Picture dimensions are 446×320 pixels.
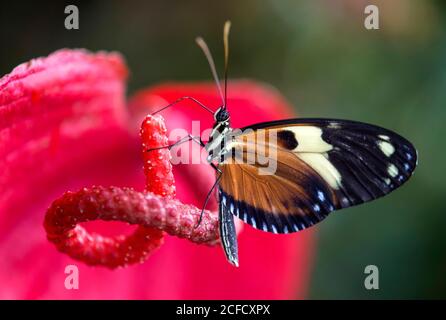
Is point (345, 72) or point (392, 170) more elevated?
point (345, 72)

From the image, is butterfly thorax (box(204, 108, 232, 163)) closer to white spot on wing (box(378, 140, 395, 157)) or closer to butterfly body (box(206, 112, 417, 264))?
butterfly body (box(206, 112, 417, 264))

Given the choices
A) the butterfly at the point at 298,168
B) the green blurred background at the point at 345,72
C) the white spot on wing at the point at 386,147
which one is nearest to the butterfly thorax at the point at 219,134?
the butterfly at the point at 298,168

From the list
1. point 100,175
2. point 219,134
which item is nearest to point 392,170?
point 219,134

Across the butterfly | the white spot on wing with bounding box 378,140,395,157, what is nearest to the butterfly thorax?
the butterfly

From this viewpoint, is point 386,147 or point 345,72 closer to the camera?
point 386,147

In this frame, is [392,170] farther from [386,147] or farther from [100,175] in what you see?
[100,175]
